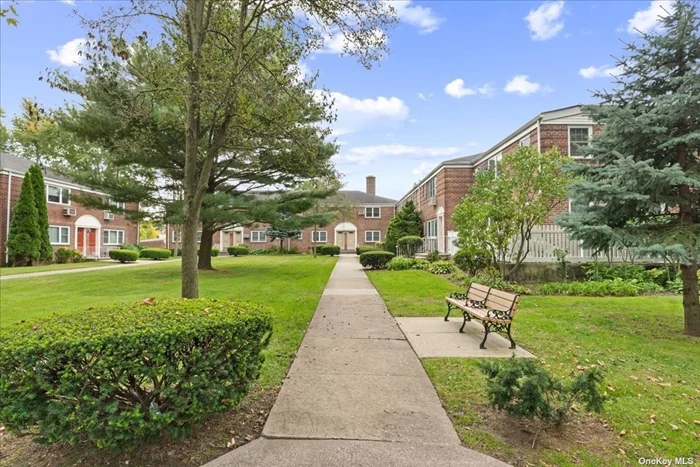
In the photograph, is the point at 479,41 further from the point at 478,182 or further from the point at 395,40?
the point at 395,40

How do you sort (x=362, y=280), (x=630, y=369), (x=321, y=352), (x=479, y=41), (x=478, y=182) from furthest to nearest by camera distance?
1. (x=362, y=280)
2. (x=478, y=182)
3. (x=479, y=41)
4. (x=321, y=352)
5. (x=630, y=369)

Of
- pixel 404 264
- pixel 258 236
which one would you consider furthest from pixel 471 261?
pixel 258 236

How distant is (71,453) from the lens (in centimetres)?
282

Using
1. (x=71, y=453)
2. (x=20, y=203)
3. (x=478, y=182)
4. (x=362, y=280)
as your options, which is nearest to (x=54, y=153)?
(x=20, y=203)

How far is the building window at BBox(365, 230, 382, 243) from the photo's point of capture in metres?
40.3

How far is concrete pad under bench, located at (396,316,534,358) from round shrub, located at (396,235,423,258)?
1526cm

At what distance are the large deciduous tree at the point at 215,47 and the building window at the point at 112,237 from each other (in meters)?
31.7

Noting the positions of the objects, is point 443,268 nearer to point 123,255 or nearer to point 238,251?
point 123,255

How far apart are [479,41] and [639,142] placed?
614 centimetres

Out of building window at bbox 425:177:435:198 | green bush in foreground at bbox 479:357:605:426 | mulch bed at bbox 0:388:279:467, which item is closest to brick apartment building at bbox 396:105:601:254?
building window at bbox 425:177:435:198

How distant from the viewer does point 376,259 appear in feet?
60.2

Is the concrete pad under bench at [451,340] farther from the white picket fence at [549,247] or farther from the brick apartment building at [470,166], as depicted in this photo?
the brick apartment building at [470,166]

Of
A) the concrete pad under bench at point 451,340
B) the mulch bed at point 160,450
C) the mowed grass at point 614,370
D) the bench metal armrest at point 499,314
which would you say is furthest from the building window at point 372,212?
the mulch bed at point 160,450

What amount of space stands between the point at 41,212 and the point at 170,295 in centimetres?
1990
